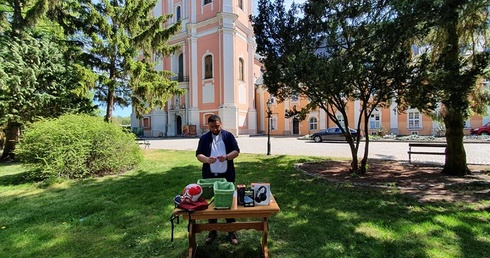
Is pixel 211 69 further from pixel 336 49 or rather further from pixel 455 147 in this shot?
pixel 455 147

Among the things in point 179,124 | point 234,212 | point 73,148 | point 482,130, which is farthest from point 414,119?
point 234,212

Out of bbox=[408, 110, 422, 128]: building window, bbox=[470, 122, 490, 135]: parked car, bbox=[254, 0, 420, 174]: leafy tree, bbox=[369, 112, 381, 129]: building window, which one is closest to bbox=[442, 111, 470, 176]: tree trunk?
bbox=[254, 0, 420, 174]: leafy tree

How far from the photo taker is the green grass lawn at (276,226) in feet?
10.7

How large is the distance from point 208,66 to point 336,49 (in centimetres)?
2912

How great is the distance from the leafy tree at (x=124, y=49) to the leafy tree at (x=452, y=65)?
11.6 metres

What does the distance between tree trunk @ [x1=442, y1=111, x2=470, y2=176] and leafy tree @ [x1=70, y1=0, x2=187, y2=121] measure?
12.5 m

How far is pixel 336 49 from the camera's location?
6875 mm

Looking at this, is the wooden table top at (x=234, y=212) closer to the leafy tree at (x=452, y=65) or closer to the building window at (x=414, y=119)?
the leafy tree at (x=452, y=65)

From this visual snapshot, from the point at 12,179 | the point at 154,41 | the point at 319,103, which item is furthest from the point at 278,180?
the point at 154,41

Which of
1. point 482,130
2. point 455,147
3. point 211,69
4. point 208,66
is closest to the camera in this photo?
point 455,147

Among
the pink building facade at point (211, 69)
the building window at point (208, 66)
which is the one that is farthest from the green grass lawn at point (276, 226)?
the building window at point (208, 66)

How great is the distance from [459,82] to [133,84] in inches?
506

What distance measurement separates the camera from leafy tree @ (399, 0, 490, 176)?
5.49 meters

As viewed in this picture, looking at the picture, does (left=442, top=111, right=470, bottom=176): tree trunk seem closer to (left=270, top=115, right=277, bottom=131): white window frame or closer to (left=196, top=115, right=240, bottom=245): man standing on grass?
(left=196, top=115, right=240, bottom=245): man standing on grass
